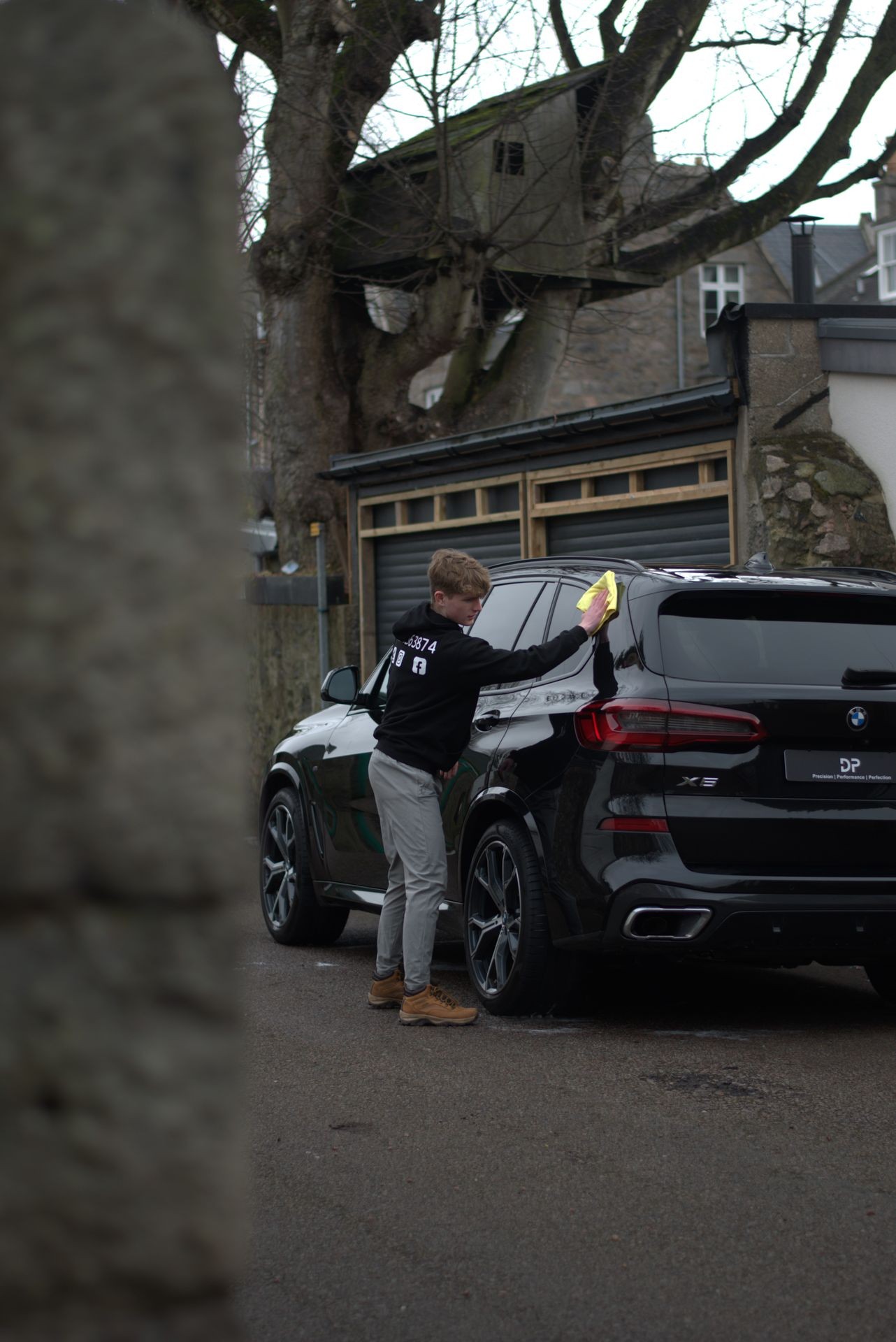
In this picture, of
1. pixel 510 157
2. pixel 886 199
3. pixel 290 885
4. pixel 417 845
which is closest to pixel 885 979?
pixel 417 845

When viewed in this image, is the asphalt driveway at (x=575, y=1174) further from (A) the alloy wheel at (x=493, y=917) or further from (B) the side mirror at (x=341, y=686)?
(B) the side mirror at (x=341, y=686)

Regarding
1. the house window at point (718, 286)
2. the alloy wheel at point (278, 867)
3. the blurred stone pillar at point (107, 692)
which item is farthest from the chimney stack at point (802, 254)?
the house window at point (718, 286)

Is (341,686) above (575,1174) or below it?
above

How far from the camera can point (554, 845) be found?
6703mm

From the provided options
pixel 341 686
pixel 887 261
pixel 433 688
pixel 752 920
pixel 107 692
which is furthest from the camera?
pixel 887 261

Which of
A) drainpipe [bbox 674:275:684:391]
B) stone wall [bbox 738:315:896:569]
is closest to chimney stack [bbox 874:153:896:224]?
drainpipe [bbox 674:275:684:391]

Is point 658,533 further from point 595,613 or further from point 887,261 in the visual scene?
point 887,261

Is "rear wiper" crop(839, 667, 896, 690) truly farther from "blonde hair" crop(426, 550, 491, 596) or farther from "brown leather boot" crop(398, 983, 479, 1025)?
"brown leather boot" crop(398, 983, 479, 1025)

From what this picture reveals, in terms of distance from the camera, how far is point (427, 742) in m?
7.21

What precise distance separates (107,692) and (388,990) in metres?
6.17

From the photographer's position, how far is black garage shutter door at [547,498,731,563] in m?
13.0

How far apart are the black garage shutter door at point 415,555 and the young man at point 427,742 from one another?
8.47 m

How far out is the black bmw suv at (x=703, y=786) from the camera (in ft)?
21.1

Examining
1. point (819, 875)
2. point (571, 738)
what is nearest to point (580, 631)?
point (571, 738)
